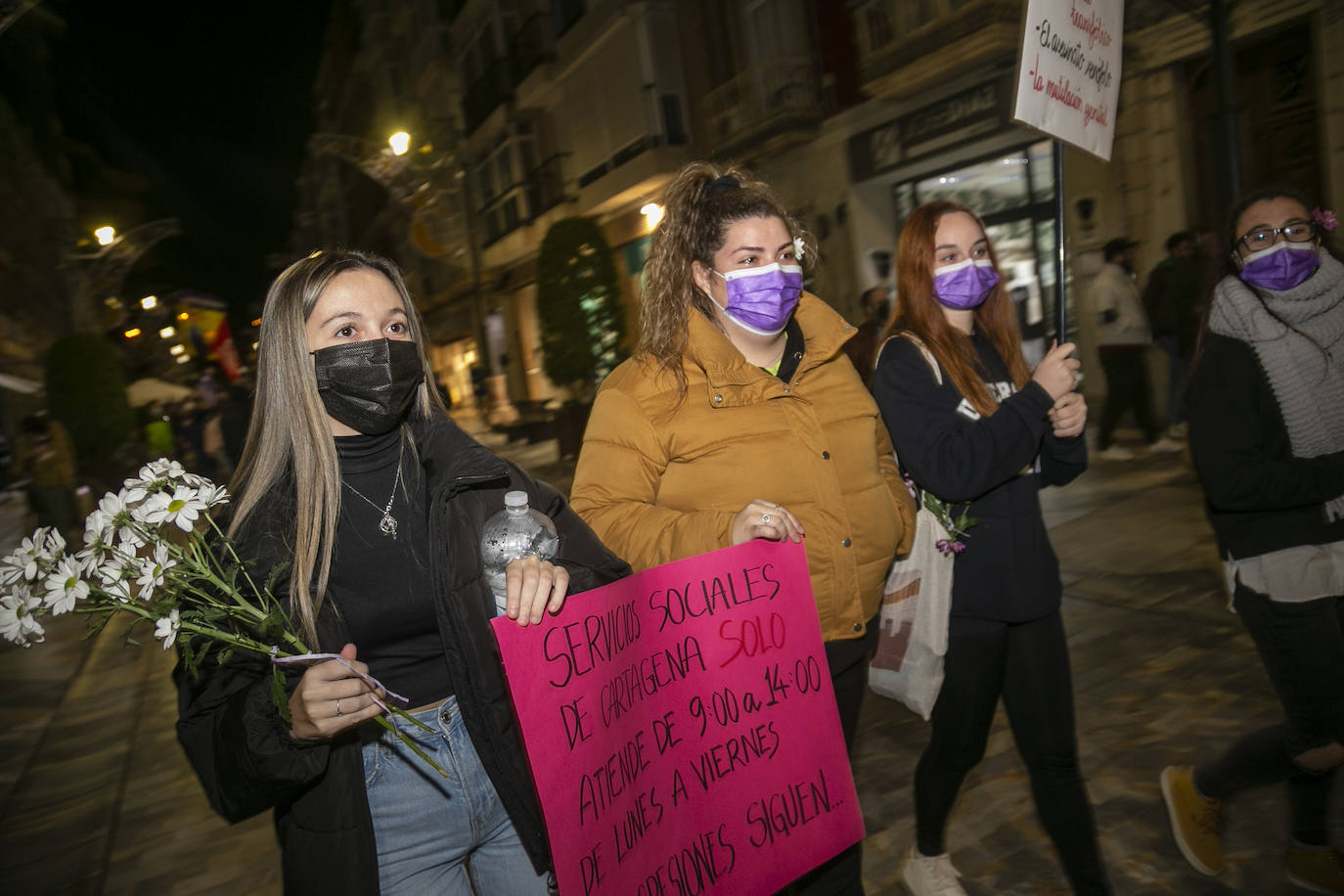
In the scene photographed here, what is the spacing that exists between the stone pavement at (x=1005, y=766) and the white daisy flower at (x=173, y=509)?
69.3 inches

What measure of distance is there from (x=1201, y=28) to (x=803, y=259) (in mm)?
9879

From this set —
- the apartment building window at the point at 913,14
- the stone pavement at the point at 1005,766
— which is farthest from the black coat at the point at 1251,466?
A: the apartment building window at the point at 913,14

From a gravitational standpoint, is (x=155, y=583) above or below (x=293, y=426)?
below

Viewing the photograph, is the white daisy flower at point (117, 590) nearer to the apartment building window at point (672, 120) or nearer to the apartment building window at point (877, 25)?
the apartment building window at point (877, 25)

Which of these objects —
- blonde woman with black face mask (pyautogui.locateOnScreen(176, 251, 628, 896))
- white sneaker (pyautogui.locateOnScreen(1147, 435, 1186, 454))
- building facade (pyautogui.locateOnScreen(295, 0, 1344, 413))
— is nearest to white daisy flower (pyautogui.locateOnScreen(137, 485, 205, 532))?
blonde woman with black face mask (pyautogui.locateOnScreen(176, 251, 628, 896))

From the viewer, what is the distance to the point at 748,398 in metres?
2.17

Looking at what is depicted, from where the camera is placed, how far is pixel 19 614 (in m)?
1.34

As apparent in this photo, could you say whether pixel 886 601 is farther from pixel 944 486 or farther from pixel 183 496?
pixel 183 496

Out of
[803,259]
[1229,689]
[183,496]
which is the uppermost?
[803,259]

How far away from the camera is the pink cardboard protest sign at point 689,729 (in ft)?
5.22

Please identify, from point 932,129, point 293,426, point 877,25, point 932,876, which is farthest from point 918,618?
point 877,25

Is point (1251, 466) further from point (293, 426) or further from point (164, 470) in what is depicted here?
point (164, 470)

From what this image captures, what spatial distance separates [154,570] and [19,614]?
0.70 feet

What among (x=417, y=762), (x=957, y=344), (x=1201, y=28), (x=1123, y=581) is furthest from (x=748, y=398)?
(x=1201, y=28)
